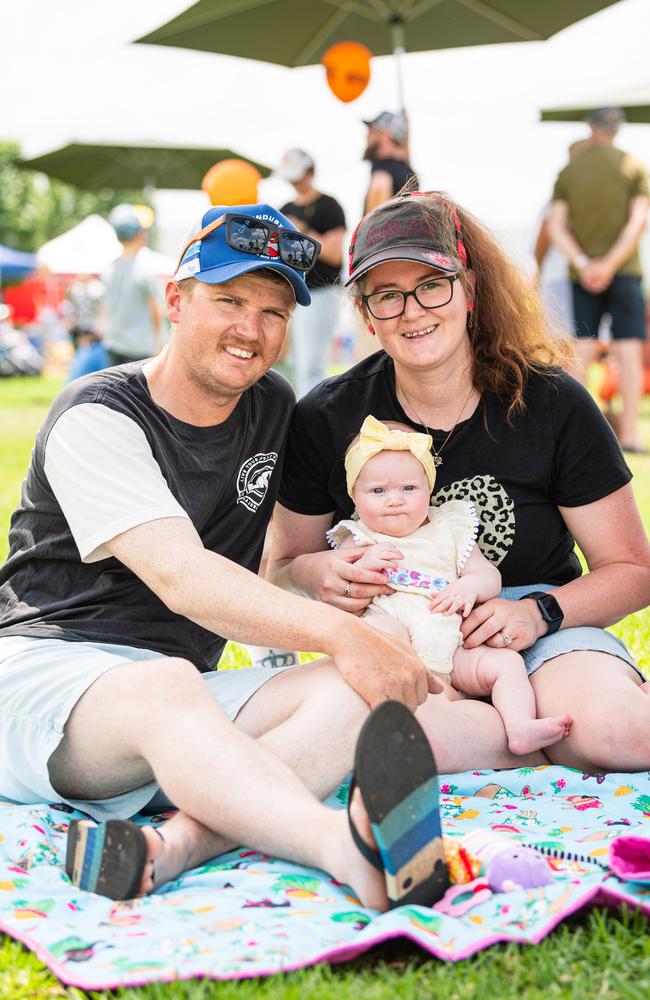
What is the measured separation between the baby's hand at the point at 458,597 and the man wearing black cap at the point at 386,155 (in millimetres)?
4594

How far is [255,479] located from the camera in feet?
10.2

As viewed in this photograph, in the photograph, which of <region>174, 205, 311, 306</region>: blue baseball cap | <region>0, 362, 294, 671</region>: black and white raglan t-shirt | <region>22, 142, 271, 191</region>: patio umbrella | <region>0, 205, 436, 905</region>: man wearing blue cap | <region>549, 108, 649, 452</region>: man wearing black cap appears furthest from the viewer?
<region>22, 142, 271, 191</region>: patio umbrella

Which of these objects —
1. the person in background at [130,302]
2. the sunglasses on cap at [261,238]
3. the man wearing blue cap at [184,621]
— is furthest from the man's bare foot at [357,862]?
the person in background at [130,302]

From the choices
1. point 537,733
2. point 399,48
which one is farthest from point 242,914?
point 399,48

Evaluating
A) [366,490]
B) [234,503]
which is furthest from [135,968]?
[366,490]

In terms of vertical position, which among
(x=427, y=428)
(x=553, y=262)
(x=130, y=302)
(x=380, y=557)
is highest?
(x=553, y=262)

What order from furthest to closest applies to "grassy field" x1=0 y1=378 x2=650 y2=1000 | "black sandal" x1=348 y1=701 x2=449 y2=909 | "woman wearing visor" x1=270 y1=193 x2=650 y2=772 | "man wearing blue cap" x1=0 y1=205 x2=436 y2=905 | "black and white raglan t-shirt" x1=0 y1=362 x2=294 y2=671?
"woman wearing visor" x1=270 y1=193 x2=650 y2=772
"black and white raglan t-shirt" x1=0 y1=362 x2=294 y2=671
"man wearing blue cap" x1=0 y1=205 x2=436 y2=905
"black sandal" x1=348 y1=701 x2=449 y2=909
"grassy field" x1=0 y1=378 x2=650 y2=1000

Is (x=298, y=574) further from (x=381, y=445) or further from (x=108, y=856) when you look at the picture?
(x=108, y=856)

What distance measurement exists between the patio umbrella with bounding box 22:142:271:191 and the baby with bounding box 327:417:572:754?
15.4m

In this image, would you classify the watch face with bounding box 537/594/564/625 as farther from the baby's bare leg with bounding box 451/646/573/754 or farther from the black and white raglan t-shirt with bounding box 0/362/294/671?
the black and white raglan t-shirt with bounding box 0/362/294/671

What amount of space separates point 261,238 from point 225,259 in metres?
0.11

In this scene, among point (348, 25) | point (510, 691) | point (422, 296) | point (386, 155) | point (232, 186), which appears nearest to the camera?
point (510, 691)

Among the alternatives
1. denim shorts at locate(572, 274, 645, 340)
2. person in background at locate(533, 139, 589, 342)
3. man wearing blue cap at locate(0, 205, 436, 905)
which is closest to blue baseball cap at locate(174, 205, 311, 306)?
man wearing blue cap at locate(0, 205, 436, 905)

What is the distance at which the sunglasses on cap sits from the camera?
2.91 meters
